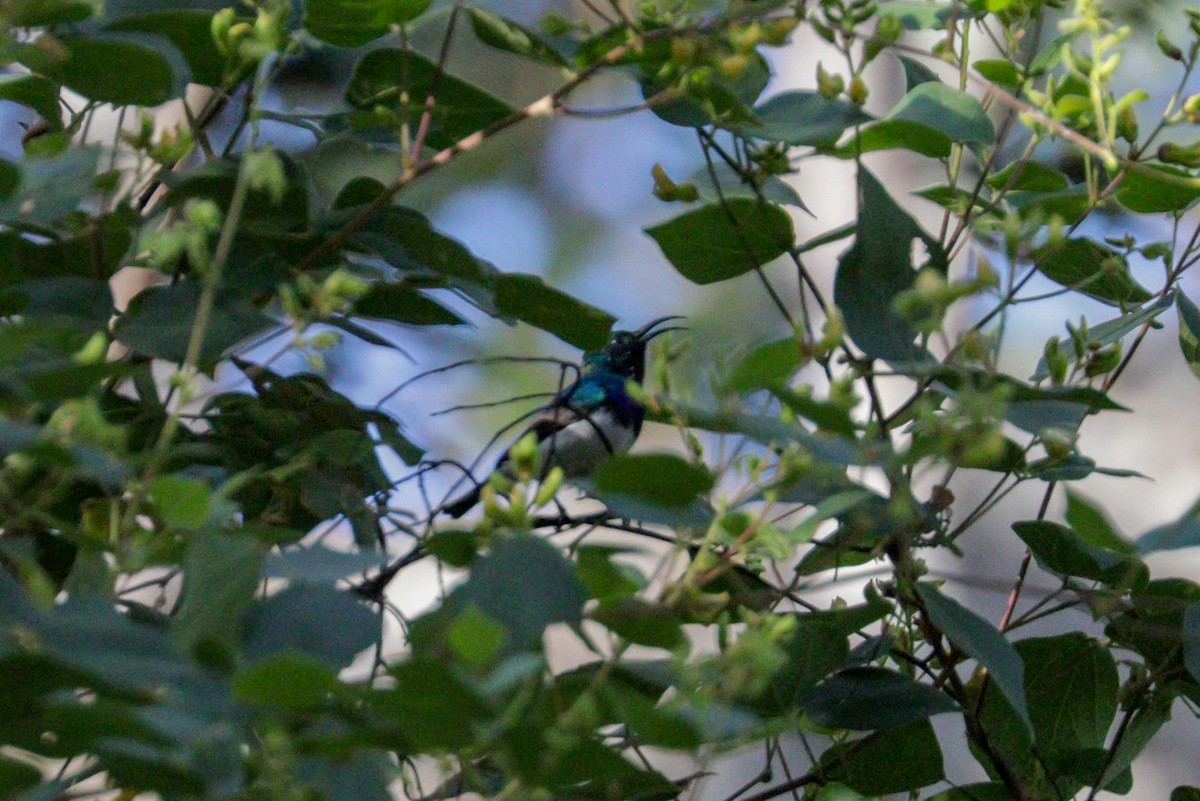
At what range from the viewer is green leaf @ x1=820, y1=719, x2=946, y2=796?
1.01 m

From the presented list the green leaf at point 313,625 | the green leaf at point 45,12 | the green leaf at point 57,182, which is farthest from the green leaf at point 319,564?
the green leaf at point 45,12

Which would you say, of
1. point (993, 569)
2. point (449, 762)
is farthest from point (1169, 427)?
point (449, 762)

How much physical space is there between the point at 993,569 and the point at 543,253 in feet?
11.5

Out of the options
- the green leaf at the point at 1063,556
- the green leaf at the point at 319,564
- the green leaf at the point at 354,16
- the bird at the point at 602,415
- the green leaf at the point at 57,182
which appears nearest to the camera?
the green leaf at the point at 319,564

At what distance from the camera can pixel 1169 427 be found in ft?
9.79

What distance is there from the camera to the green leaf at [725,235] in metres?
0.95

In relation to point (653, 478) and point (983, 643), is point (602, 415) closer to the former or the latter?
point (983, 643)

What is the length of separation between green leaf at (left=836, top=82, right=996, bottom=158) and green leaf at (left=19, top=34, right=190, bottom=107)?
1.47 ft

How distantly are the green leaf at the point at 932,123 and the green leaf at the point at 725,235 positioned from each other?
0.09 metres

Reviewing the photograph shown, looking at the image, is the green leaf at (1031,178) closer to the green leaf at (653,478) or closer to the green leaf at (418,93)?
the green leaf at (418,93)

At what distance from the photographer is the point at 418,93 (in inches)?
36.1

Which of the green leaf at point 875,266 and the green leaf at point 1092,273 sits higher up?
the green leaf at point 1092,273

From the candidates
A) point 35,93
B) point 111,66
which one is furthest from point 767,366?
point 35,93

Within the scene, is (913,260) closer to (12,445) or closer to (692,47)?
(692,47)
